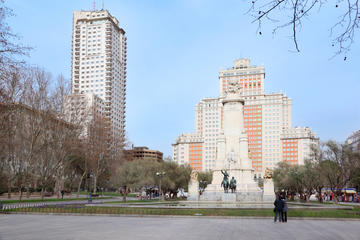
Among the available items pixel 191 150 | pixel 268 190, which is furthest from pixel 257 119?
pixel 268 190

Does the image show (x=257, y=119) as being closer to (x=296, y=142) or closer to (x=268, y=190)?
(x=296, y=142)

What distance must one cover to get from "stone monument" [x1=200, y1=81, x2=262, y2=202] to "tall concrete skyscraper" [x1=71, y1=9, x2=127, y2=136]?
9137 centimetres

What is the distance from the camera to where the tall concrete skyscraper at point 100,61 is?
138 m

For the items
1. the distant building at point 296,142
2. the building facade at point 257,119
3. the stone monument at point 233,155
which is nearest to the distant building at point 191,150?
the building facade at point 257,119

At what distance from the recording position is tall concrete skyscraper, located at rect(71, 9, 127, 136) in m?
138

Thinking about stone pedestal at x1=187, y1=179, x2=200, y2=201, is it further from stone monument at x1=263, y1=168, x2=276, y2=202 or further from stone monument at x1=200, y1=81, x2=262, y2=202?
stone monument at x1=263, y1=168, x2=276, y2=202

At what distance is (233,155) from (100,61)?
10441cm

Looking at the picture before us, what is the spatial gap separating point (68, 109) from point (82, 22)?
105 m

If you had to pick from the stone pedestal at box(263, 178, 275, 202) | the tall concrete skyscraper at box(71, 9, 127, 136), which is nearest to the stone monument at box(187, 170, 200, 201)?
the stone pedestal at box(263, 178, 275, 202)

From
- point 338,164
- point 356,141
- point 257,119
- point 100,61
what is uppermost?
point 100,61

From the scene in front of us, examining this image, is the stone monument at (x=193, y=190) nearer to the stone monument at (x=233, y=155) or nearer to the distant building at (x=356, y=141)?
the stone monument at (x=233, y=155)

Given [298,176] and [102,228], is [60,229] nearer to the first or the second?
[102,228]

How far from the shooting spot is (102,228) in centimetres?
1623

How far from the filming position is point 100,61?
138875mm
